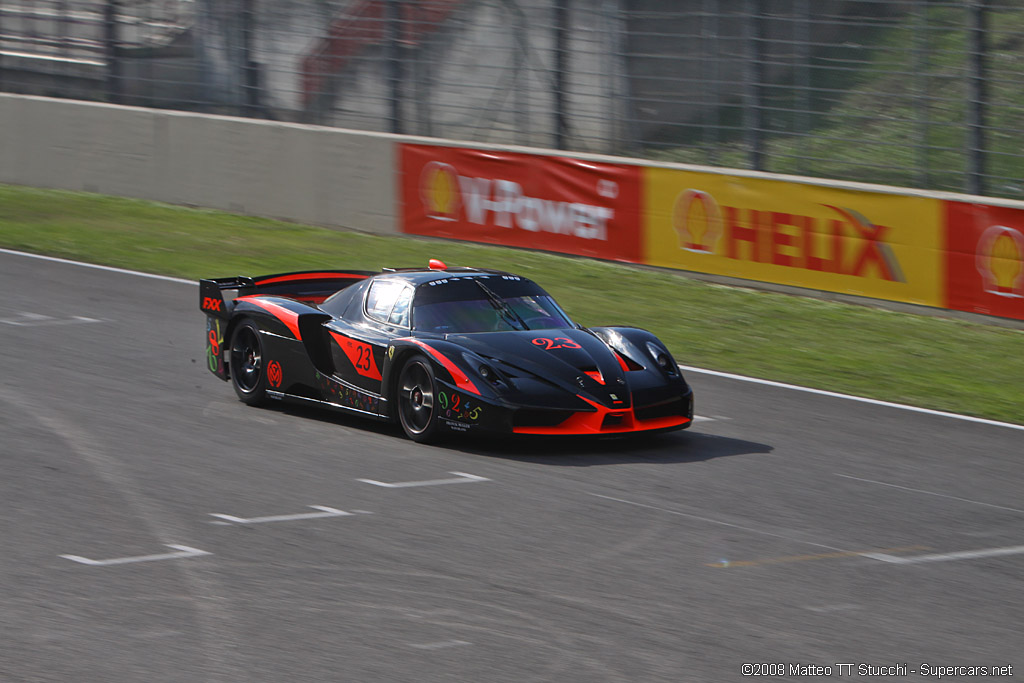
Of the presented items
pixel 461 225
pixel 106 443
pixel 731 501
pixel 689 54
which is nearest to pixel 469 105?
pixel 461 225

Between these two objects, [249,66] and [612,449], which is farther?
[249,66]

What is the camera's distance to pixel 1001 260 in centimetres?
1464

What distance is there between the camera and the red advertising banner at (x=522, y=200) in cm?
1800

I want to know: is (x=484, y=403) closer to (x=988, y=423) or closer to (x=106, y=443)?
(x=106, y=443)

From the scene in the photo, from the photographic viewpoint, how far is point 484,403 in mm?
9266

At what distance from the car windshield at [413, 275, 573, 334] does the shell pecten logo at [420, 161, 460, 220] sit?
Answer: 359 inches

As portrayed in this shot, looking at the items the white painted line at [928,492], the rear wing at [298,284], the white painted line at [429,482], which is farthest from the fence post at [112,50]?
the white painted line at [928,492]

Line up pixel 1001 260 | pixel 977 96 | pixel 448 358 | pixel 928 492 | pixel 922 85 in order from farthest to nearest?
pixel 922 85, pixel 977 96, pixel 1001 260, pixel 448 358, pixel 928 492

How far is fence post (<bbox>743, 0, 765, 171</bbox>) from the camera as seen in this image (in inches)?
677

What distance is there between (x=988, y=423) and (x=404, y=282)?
471cm

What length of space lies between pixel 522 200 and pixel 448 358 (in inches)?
378

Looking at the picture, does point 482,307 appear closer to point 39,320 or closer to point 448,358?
point 448,358

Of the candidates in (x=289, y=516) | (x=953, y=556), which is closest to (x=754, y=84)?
(x=953, y=556)

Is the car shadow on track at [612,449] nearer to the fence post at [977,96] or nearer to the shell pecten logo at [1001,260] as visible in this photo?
the shell pecten logo at [1001,260]
